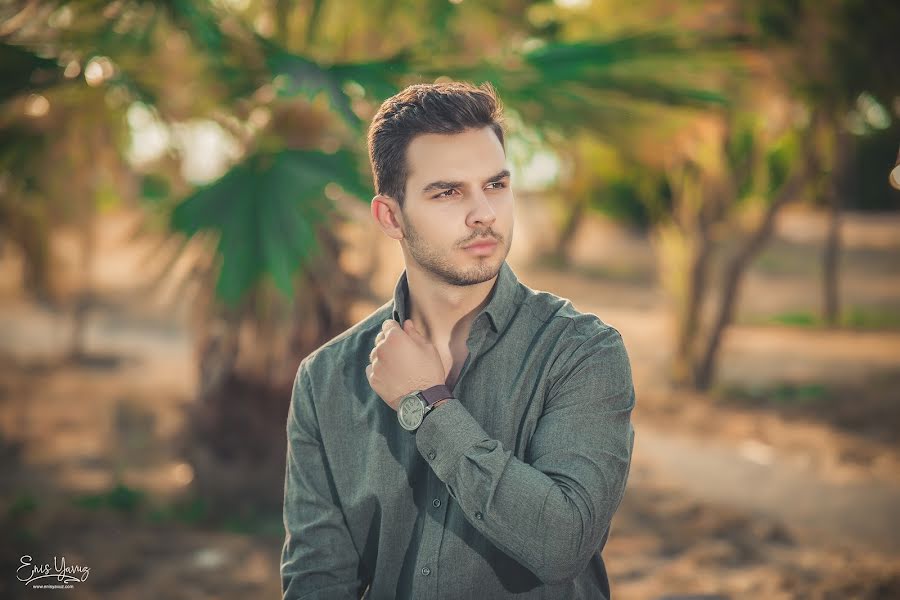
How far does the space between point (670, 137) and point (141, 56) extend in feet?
8.47

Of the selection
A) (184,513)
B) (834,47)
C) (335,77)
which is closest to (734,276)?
(834,47)

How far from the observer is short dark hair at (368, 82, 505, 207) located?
65.4 inches

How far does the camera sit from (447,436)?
1469 millimetres

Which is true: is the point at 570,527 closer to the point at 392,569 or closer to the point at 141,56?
the point at 392,569

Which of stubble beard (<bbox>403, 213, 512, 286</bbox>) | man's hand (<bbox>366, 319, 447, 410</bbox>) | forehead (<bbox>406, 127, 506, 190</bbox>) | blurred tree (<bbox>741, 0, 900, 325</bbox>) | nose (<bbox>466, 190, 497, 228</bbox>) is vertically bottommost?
man's hand (<bbox>366, 319, 447, 410</bbox>)

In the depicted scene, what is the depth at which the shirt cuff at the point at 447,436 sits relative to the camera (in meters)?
1.46

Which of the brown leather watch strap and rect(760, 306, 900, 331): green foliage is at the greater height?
the brown leather watch strap

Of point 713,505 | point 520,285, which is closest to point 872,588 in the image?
point 713,505

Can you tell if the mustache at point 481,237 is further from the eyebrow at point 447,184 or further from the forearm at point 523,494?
the forearm at point 523,494

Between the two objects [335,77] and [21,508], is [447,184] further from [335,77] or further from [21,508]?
[21,508]

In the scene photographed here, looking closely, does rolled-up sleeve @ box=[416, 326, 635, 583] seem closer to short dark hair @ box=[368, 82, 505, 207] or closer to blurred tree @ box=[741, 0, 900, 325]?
short dark hair @ box=[368, 82, 505, 207]

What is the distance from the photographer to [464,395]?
1.68 meters

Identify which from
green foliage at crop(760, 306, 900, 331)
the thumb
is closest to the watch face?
the thumb

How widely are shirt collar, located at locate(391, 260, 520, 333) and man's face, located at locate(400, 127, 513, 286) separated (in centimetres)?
6
